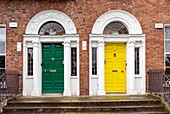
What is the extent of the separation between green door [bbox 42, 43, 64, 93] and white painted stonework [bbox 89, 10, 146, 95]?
1.41 m

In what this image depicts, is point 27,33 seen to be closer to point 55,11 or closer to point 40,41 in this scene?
point 40,41

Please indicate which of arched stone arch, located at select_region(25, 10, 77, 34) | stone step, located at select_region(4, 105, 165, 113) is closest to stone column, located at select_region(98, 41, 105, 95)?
arched stone arch, located at select_region(25, 10, 77, 34)

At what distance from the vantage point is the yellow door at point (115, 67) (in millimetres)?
14008

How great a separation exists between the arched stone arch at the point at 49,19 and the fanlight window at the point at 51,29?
24 centimetres

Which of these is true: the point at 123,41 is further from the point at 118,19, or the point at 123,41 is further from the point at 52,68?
the point at 52,68

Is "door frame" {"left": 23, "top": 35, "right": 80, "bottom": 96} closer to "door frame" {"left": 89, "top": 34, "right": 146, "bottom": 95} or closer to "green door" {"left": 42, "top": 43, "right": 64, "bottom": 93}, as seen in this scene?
"green door" {"left": 42, "top": 43, "right": 64, "bottom": 93}

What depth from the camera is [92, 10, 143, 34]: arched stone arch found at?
13.8 m

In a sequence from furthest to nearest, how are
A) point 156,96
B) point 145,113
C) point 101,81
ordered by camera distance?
point 101,81, point 156,96, point 145,113

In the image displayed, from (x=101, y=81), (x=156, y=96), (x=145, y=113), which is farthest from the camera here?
(x=101, y=81)

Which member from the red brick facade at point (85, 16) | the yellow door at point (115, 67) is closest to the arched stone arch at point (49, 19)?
the red brick facade at point (85, 16)

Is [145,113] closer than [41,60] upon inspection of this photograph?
Yes

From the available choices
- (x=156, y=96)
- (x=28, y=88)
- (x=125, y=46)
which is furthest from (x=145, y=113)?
(x=28, y=88)

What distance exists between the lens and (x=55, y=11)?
45.1 ft

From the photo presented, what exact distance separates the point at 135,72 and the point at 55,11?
15.2 ft
